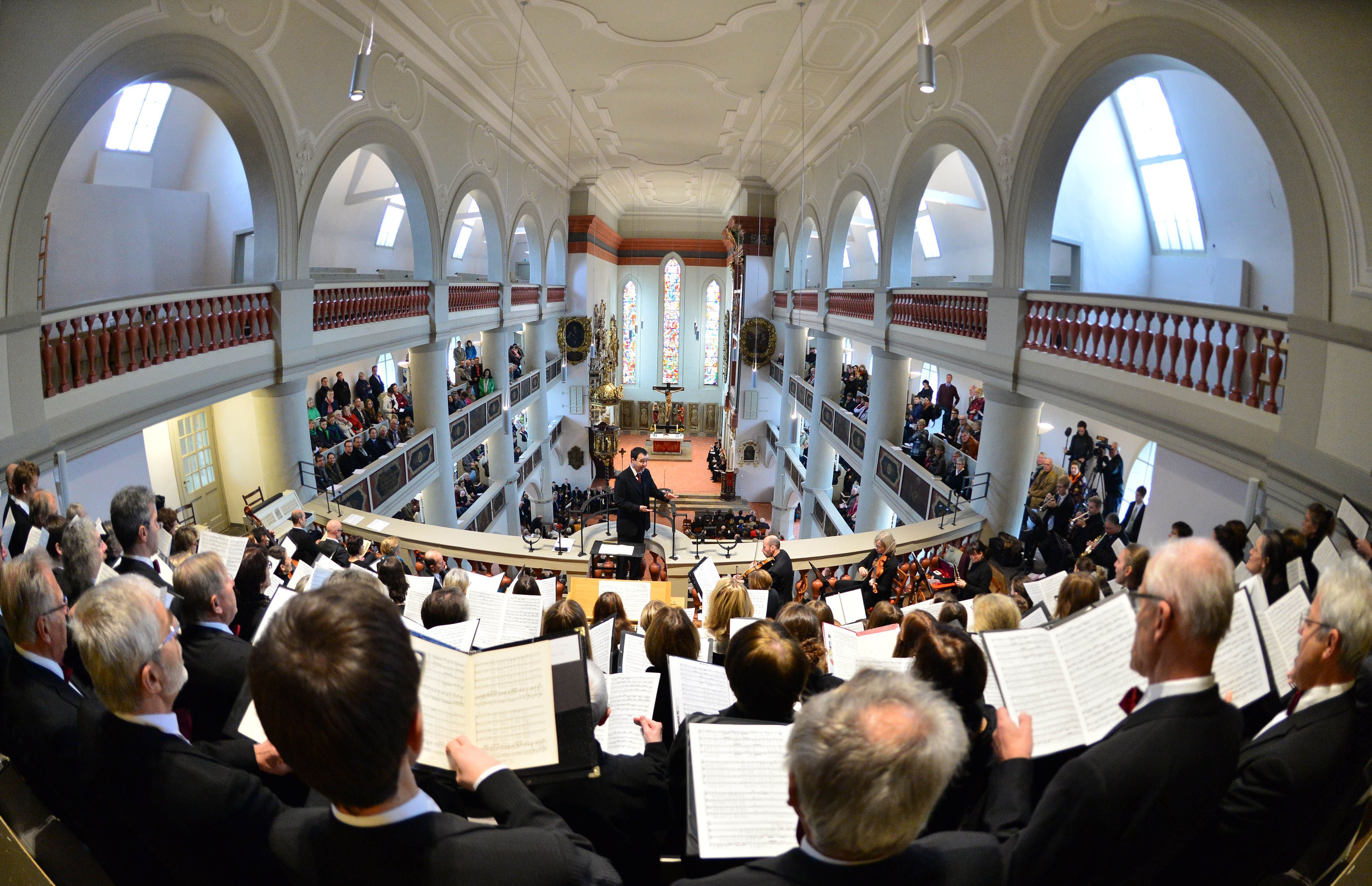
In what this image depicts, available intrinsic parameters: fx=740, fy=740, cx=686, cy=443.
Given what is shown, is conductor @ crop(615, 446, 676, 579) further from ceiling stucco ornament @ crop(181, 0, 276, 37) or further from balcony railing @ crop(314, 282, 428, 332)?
ceiling stucco ornament @ crop(181, 0, 276, 37)

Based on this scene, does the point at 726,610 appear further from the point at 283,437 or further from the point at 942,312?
the point at 942,312

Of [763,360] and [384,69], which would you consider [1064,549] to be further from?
[763,360]

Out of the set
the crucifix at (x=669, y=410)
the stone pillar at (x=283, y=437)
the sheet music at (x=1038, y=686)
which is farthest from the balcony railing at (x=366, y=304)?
the crucifix at (x=669, y=410)

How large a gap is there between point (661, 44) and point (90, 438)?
28.4 ft

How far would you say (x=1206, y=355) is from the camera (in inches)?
211

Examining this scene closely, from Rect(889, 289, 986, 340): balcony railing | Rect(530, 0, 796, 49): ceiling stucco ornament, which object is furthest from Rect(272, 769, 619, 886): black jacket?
Rect(530, 0, 796, 49): ceiling stucco ornament

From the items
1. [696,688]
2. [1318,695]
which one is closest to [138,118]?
[696,688]

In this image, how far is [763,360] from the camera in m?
22.5

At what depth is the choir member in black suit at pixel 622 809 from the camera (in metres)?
2.14

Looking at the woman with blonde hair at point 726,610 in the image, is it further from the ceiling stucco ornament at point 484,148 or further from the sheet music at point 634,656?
the ceiling stucco ornament at point 484,148

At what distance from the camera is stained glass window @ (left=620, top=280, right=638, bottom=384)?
29672 millimetres

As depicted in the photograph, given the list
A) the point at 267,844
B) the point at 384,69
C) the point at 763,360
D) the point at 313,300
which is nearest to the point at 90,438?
the point at 313,300

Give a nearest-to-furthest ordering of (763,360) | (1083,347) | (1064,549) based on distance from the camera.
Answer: (1083,347), (1064,549), (763,360)

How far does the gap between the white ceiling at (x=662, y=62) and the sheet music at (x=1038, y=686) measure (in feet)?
28.0
